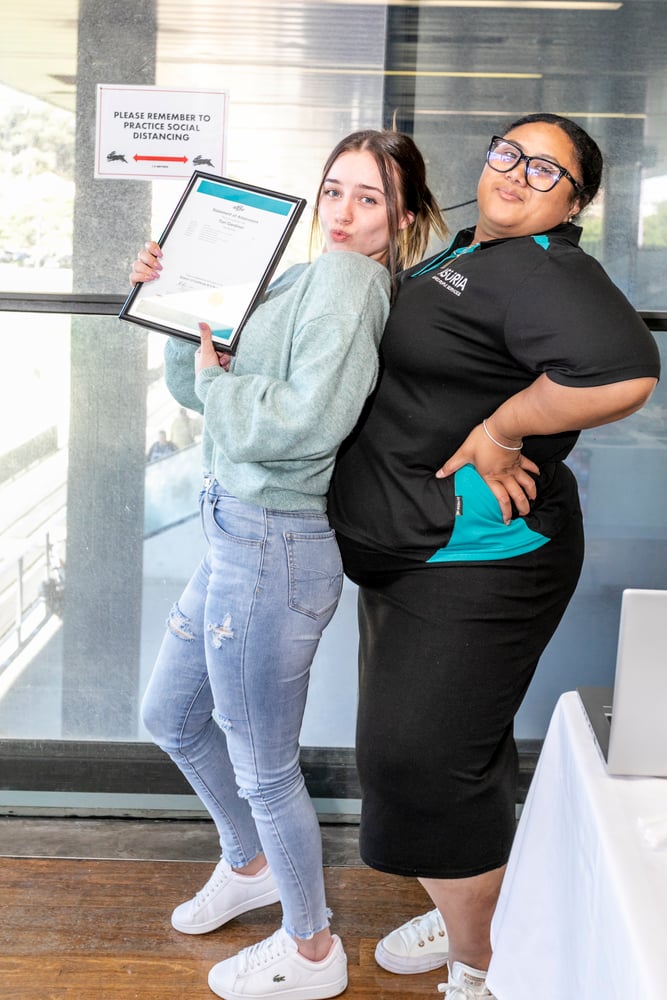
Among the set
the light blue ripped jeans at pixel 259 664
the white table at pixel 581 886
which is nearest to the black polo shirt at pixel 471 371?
the light blue ripped jeans at pixel 259 664

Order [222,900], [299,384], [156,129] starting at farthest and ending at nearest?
[156,129] → [222,900] → [299,384]

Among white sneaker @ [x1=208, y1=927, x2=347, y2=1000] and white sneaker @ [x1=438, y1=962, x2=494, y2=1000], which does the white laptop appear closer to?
white sneaker @ [x1=438, y1=962, x2=494, y2=1000]

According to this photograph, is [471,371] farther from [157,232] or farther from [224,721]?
[157,232]

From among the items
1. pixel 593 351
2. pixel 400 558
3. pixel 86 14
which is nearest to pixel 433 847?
pixel 400 558

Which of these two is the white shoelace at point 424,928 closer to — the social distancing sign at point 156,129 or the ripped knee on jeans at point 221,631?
the ripped knee on jeans at point 221,631

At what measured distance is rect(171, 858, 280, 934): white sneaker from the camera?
7.24ft

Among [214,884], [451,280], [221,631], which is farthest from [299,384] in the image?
[214,884]

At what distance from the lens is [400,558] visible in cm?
177

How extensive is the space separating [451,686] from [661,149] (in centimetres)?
146

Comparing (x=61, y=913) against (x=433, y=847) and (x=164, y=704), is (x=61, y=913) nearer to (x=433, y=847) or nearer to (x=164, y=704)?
(x=164, y=704)

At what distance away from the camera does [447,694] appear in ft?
5.81

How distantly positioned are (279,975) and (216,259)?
52.9 inches

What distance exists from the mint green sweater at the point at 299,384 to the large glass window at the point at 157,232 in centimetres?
84

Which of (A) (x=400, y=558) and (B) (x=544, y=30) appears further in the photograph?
(B) (x=544, y=30)
